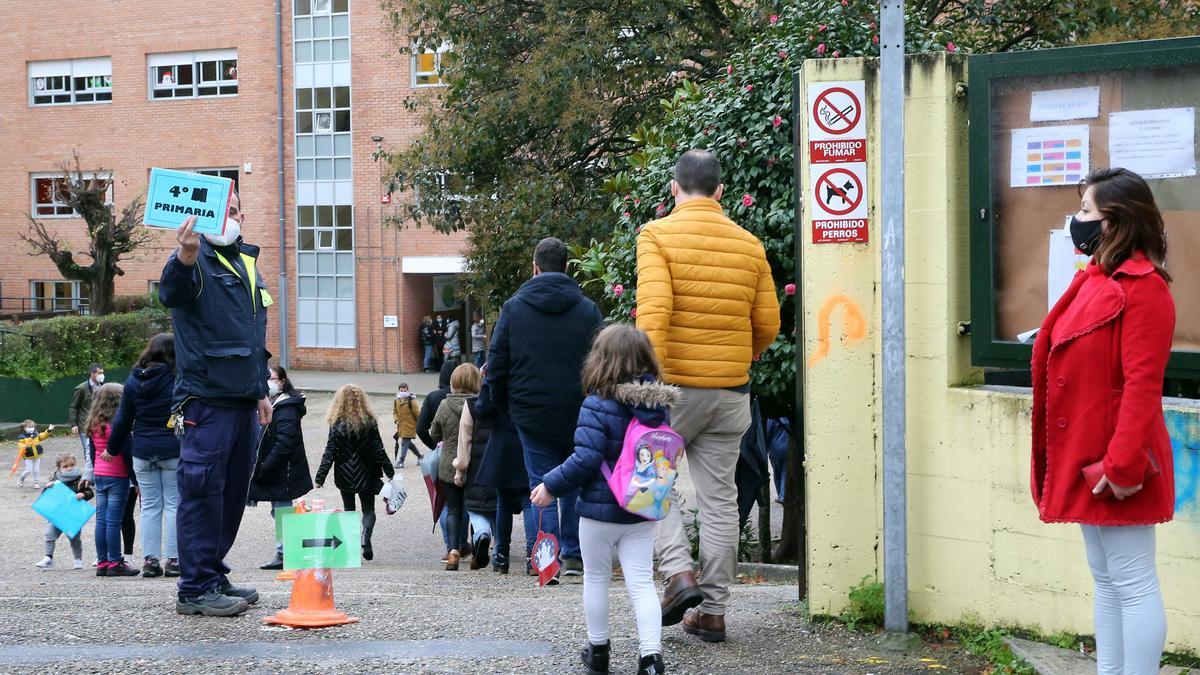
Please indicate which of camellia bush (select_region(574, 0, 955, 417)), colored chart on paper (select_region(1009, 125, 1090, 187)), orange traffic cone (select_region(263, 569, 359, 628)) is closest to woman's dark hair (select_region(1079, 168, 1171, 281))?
colored chart on paper (select_region(1009, 125, 1090, 187))

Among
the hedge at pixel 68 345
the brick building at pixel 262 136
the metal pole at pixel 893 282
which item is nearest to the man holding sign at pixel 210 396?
the metal pole at pixel 893 282

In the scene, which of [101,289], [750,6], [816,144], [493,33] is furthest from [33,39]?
[816,144]

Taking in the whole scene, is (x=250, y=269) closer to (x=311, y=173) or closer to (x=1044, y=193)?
(x=1044, y=193)

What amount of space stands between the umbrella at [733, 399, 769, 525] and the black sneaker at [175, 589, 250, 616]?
3342 mm

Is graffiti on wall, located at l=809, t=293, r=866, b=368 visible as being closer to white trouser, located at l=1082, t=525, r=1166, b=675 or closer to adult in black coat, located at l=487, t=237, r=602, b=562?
white trouser, located at l=1082, t=525, r=1166, b=675

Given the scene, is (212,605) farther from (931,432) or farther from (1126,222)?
(1126,222)

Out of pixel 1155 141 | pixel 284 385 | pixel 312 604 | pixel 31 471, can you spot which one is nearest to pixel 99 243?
pixel 31 471

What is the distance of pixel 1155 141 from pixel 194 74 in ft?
122

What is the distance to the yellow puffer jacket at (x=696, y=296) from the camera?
5359 millimetres

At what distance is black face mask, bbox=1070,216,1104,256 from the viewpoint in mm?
4027

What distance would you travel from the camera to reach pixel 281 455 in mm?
10547

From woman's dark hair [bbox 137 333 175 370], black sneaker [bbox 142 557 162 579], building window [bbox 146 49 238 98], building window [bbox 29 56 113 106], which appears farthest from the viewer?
building window [bbox 29 56 113 106]

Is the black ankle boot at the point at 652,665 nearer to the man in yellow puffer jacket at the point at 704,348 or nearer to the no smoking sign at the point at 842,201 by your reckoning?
the man in yellow puffer jacket at the point at 704,348

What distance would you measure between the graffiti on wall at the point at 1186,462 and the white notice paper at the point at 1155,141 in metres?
0.92
